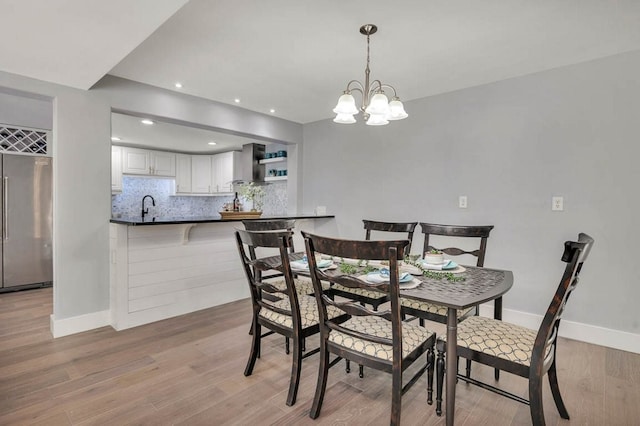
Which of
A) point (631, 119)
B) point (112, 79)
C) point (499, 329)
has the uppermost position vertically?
point (112, 79)

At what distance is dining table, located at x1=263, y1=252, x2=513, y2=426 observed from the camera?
1.47 m

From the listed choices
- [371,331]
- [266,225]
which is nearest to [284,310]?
[371,331]

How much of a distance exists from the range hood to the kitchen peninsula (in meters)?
2.10

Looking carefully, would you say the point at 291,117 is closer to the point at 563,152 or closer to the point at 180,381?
the point at 563,152

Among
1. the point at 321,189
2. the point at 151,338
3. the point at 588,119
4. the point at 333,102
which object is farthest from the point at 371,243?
the point at 321,189

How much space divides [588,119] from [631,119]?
10.1 inches

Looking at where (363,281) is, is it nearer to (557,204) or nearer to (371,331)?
(371,331)

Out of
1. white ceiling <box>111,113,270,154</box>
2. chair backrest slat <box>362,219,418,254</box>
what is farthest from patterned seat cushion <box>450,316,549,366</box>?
white ceiling <box>111,113,270,154</box>

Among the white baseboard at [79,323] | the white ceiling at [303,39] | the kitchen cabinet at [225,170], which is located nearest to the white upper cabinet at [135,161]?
the kitchen cabinet at [225,170]

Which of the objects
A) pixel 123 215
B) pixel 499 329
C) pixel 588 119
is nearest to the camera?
pixel 499 329

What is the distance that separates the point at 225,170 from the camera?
6.41m

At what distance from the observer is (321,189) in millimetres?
4523

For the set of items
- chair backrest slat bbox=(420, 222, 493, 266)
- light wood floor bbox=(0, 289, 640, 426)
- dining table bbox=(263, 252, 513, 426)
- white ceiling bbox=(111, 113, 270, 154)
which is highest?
white ceiling bbox=(111, 113, 270, 154)

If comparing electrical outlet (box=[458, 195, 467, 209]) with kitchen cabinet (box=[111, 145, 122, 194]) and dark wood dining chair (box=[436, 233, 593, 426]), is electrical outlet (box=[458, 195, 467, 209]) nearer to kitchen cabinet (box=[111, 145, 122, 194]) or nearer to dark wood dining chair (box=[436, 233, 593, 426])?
dark wood dining chair (box=[436, 233, 593, 426])
